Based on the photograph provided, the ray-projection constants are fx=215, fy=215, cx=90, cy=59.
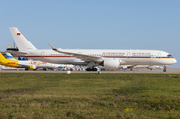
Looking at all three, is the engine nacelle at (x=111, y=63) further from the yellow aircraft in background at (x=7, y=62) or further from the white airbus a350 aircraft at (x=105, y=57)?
the yellow aircraft in background at (x=7, y=62)

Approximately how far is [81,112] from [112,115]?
1.13 m

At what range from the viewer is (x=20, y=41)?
39938 mm

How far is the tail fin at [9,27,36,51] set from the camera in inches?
1564

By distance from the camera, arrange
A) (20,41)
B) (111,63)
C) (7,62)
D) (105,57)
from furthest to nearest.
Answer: (7,62) → (20,41) → (105,57) → (111,63)

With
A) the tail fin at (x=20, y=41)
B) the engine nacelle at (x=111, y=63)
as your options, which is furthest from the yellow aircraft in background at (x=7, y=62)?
the engine nacelle at (x=111, y=63)

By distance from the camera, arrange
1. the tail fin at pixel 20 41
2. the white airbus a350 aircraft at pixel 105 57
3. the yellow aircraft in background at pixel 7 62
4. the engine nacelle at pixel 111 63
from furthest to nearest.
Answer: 1. the yellow aircraft in background at pixel 7 62
2. the tail fin at pixel 20 41
3. the white airbus a350 aircraft at pixel 105 57
4. the engine nacelle at pixel 111 63

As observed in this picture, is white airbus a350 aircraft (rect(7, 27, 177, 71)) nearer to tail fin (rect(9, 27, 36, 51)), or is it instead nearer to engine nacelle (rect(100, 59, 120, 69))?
tail fin (rect(9, 27, 36, 51))

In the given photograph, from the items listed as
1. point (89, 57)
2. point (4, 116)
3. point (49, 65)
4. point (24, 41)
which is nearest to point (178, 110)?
point (4, 116)

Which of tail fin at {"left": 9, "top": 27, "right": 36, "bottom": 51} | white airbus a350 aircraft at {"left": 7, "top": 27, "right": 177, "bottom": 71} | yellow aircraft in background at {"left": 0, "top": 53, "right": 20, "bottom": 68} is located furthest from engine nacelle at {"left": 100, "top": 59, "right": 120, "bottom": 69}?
yellow aircraft in background at {"left": 0, "top": 53, "right": 20, "bottom": 68}

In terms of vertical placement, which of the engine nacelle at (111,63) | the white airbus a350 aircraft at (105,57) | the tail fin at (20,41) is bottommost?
the engine nacelle at (111,63)

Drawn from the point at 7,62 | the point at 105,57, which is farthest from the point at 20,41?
the point at 7,62

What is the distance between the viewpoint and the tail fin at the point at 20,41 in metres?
39.7

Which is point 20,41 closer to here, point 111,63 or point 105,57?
point 105,57

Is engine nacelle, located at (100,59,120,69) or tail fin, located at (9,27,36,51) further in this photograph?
tail fin, located at (9,27,36,51)
